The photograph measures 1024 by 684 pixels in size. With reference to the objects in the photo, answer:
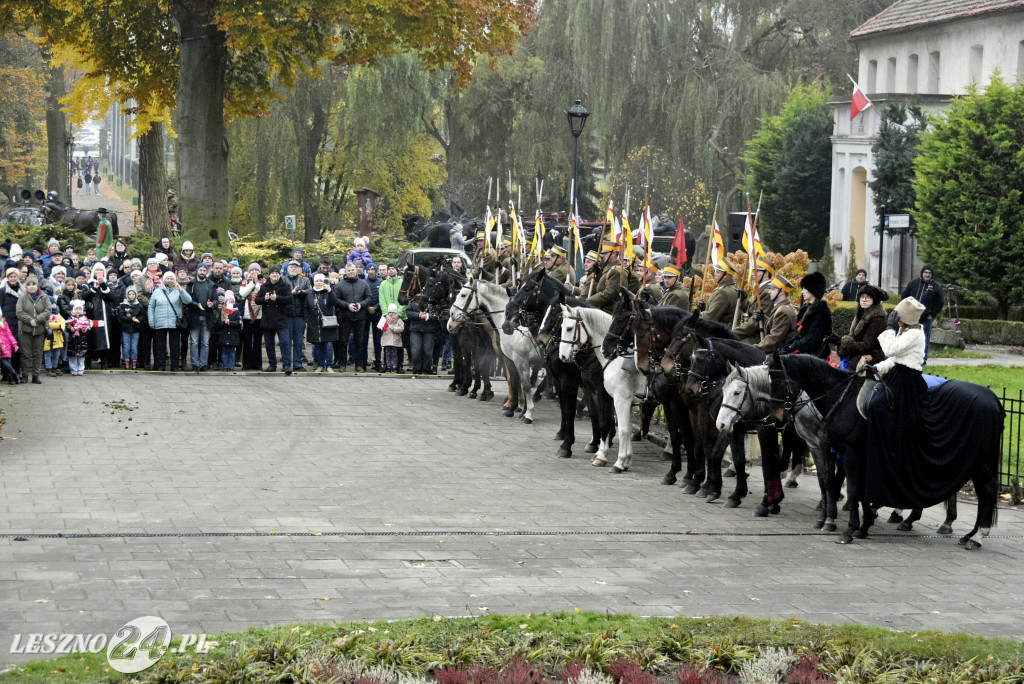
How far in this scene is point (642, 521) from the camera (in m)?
13.9

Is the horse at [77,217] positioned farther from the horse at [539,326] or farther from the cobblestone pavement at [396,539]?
the horse at [539,326]

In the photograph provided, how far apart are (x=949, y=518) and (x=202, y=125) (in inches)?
914

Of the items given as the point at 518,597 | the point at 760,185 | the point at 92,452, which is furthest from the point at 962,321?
the point at 518,597

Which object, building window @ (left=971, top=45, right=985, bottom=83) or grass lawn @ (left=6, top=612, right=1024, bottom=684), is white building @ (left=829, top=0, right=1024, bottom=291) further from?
grass lawn @ (left=6, top=612, right=1024, bottom=684)

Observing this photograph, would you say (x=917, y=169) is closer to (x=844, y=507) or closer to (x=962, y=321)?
(x=962, y=321)

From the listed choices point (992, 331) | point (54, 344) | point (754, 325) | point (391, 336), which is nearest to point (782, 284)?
point (754, 325)

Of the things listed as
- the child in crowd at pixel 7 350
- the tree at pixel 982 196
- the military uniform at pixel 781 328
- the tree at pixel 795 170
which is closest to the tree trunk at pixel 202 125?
the child in crowd at pixel 7 350

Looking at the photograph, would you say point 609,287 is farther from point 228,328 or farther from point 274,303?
point 228,328

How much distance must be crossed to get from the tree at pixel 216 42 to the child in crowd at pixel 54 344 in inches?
351

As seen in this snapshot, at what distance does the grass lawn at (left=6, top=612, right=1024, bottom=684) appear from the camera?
8.50m

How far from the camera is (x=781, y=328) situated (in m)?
15.4

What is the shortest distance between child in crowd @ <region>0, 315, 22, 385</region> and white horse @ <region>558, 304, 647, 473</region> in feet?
32.0

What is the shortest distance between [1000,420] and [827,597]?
3.14m

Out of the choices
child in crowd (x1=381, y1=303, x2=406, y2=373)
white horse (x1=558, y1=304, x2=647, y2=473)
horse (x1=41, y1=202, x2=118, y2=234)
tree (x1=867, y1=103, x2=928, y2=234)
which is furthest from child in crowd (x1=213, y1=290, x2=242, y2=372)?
tree (x1=867, y1=103, x2=928, y2=234)
